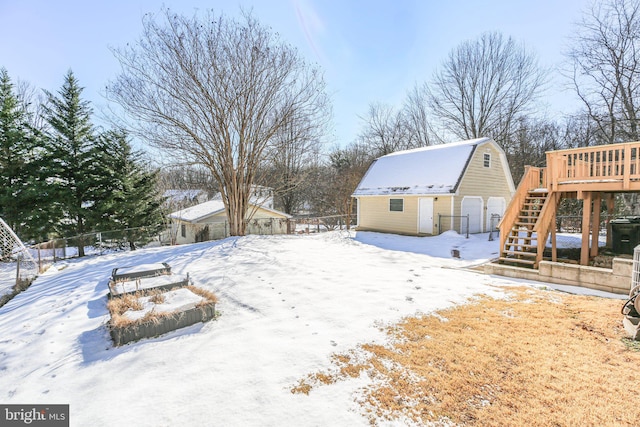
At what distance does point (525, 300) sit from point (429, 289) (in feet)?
5.08

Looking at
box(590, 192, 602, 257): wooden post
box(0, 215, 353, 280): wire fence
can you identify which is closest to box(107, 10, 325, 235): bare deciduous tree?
box(0, 215, 353, 280): wire fence

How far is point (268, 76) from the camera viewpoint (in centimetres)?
1086

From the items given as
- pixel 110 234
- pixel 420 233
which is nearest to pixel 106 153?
pixel 110 234

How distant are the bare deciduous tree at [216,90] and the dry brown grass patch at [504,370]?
948cm

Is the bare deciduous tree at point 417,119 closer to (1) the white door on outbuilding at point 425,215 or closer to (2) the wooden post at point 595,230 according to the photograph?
(1) the white door on outbuilding at point 425,215

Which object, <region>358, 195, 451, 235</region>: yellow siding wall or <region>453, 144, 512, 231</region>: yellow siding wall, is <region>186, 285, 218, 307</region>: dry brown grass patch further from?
<region>453, 144, 512, 231</region>: yellow siding wall

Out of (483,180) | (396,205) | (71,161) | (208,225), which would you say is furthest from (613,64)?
(71,161)

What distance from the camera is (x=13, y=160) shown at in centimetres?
1270

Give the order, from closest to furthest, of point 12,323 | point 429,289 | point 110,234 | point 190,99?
point 12,323 → point 429,289 → point 190,99 → point 110,234

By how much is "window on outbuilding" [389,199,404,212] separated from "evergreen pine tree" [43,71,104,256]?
48.6ft

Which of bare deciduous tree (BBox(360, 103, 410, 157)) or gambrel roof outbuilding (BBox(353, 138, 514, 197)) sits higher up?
bare deciduous tree (BBox(360, 103, 410, 157))

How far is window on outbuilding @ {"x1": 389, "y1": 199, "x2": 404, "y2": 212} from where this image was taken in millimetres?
14281

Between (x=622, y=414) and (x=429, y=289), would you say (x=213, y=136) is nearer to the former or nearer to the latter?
(x=429, y=289)

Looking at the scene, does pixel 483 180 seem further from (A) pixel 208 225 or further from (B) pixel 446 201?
(A) pixel 208 225
